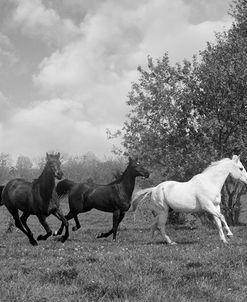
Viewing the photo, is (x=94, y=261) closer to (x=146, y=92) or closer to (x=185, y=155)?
(x=185, y=155)

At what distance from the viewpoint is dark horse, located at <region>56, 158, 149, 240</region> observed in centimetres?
1561

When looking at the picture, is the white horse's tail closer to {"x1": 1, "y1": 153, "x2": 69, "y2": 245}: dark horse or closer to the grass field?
{"x1": 1, "y1": 153, "x2": 69, "y2": 245}: dark horse

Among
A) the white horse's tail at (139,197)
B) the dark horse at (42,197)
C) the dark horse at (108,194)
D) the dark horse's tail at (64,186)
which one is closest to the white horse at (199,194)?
the white horse's tail at (139,197)

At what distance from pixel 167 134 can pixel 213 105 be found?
9.90ft

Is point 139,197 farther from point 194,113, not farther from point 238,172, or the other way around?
point 194,113

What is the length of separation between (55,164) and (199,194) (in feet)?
15.9

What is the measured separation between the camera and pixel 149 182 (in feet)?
81.8

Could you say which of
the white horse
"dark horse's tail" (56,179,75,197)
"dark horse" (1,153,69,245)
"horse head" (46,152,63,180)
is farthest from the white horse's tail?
"dark horse's tail" (56,179,75,197)

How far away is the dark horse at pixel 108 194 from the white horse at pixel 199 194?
164 centimetres

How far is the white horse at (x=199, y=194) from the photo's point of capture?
1346cm

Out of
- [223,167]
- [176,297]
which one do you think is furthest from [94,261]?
[223,167]

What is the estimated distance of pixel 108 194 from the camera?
15945 mm

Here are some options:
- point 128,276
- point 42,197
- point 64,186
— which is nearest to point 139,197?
point 42,197

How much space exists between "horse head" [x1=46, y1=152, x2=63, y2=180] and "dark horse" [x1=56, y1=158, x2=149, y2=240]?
8.95 ft
